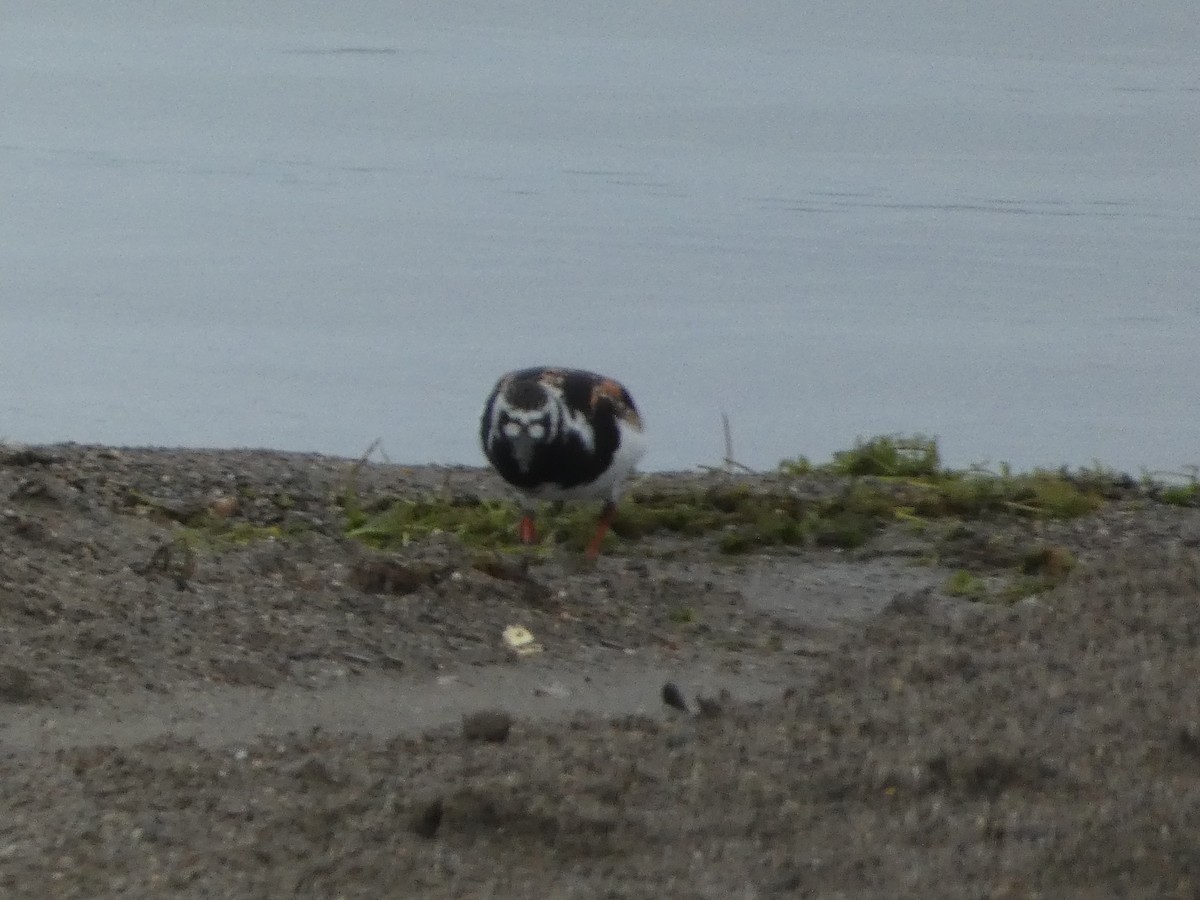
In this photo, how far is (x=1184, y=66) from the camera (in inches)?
1182

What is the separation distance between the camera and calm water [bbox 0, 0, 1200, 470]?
1071 centimetres

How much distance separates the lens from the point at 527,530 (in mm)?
7195

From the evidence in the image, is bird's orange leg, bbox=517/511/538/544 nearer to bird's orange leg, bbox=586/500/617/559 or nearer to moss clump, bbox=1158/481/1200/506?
bird's orange leg, bbox=586/500/617/559

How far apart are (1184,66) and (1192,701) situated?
26844mm

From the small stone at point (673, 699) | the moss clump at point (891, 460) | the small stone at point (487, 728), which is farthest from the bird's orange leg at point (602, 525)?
the small stone at point (487, 728)

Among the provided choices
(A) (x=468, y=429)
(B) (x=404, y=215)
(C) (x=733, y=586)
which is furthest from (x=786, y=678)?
(B) (x=404, y=215)

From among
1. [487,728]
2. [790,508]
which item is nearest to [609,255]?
[790,508]

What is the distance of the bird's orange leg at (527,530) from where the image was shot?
23.5 feet

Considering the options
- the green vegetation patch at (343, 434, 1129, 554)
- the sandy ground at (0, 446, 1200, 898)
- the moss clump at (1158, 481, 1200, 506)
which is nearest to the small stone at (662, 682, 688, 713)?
the sandy ground at (0, 446, 1200, 898)

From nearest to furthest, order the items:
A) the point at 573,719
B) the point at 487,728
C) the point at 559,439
→ the point at 487,728 → the point at 573,719 → the point at 559,439

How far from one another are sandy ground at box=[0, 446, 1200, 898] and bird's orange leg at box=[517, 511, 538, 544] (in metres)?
0.31

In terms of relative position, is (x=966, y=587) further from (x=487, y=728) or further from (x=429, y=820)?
(x=429, y=820)

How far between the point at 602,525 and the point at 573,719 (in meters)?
2.17

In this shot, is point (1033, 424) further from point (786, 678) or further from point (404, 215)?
point (404, 215)
